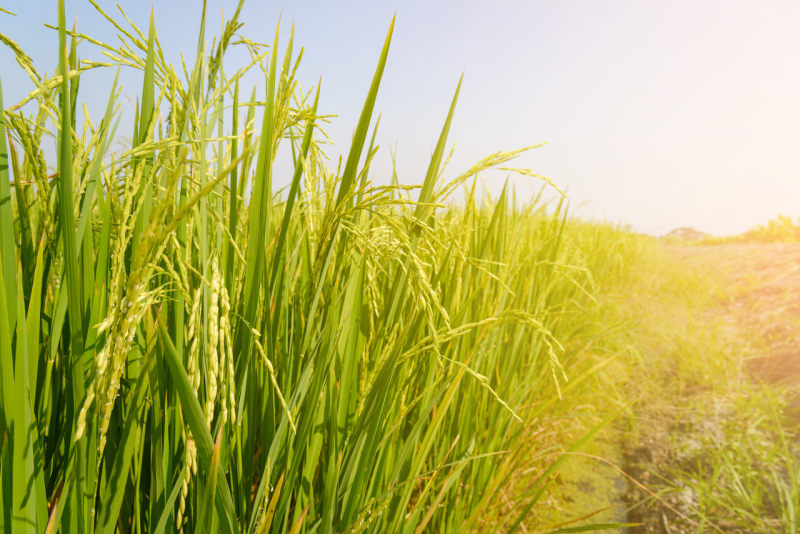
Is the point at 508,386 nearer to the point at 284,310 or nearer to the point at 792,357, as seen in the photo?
the point at 284,310

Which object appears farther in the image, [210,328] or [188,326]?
[188,326]

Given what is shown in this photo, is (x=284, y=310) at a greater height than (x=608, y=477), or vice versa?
(x=284, y=310)

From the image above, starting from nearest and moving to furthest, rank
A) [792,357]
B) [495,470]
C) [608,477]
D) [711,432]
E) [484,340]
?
[484,340]
[495,470]
[608,477]
[711,432]
[792,357]

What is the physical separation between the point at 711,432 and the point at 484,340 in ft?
6.00

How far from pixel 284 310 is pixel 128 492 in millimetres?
348

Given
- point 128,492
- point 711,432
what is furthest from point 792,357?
point 128,492

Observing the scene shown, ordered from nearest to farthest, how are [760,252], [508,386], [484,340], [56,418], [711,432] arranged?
[56,418]
[484,340]
[508,386]
[711,432]
[760,252]

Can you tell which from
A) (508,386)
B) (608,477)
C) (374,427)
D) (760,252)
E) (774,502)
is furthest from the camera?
(760,252)

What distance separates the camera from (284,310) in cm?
77

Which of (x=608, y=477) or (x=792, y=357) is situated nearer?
(x=608, y=477)

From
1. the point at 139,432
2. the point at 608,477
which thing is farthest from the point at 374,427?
the point at 608,477

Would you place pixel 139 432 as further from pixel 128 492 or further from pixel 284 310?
pixel 284 310

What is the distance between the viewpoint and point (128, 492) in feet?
2.25

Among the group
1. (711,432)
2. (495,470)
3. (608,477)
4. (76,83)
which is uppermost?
(76,83)
